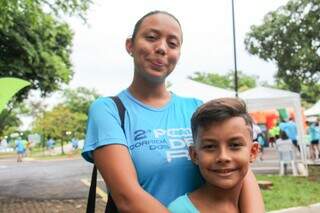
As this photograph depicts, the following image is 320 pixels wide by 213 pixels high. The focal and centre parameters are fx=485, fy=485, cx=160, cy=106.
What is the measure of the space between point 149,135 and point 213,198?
297 millimetres

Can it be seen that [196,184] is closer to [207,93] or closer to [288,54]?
[207,93]

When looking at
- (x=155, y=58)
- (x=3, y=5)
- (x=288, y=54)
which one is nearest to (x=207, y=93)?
(x=288, y=54)

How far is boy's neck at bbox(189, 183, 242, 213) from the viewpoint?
1580 mm

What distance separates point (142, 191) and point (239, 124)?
1.23 ft

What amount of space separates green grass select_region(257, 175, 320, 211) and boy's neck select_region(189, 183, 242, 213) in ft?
20.7

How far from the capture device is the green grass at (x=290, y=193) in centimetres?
822

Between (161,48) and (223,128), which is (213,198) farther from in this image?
(161,48)

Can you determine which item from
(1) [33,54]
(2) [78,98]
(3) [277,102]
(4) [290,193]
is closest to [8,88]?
(4) [290,193]

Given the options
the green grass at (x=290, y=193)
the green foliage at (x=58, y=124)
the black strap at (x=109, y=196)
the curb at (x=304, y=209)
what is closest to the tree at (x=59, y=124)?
the green foliage at (x=58, y=124)

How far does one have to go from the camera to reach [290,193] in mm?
9258

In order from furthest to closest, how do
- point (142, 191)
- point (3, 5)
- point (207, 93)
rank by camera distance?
point (207, 93), point (3, 5), point (142, 191)

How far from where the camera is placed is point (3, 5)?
258 inches

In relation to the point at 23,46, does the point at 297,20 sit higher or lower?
higher

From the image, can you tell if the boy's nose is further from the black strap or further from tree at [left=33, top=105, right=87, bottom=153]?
tree at [left=33, top=105, right=87, bottom=153]
